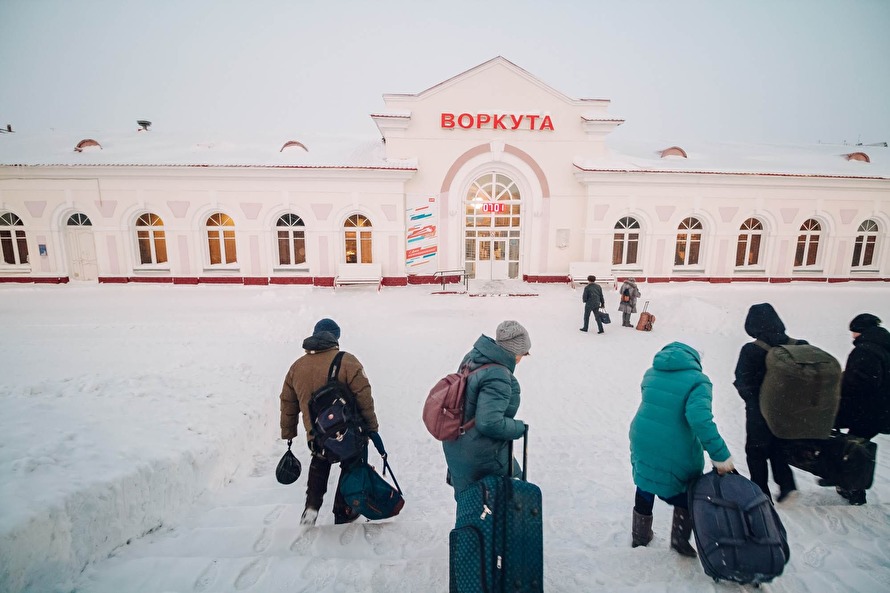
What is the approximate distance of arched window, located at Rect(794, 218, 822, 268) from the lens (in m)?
18.3


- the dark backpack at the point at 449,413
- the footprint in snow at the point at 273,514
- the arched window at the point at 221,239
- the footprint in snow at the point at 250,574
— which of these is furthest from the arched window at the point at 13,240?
the dark backpack at the point at 449,413

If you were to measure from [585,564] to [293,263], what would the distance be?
659 inches

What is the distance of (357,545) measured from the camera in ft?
10.0

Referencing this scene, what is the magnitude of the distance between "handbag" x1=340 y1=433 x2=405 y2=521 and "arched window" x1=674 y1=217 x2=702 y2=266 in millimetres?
18795

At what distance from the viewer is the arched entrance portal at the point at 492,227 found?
17891mm

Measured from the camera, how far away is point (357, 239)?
17.2 meters

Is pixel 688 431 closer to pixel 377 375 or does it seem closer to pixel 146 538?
pixel 146 538

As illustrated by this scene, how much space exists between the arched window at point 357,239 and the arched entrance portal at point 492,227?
4.42 meters

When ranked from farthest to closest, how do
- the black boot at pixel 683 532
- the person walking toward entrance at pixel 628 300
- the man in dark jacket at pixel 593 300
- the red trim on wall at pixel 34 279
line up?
the red trim on wall at pixel 34 279 < the person walking toward entrance at pixel 628 300 < the man in dark jacket at pixel 593 300 < the black boot at pixel 683 532

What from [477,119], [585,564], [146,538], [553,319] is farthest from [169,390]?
[477,119]

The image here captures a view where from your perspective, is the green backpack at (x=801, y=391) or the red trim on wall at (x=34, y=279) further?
the red trim on wall at (x=34, y=279)

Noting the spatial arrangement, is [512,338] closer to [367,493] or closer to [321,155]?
[367,493]

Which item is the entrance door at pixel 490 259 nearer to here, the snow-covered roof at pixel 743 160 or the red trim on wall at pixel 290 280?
the snow-covered roof at pixel 743 160

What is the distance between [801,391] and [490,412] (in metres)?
2.55
